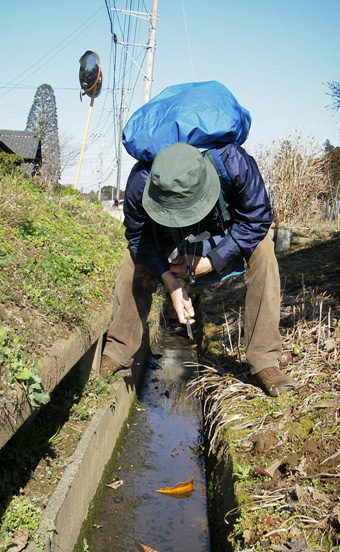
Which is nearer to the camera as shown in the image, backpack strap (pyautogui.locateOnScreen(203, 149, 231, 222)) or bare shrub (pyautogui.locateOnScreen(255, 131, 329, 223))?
backpack strap (pyautogui.locateOnScreen(203, 149, 231, 222))

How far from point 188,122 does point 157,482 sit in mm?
2602

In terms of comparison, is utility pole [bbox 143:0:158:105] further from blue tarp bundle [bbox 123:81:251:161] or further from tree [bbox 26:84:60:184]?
tree [bbox 26:84:60:184]

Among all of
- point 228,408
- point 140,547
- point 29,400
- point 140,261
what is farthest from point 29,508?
point 140,261

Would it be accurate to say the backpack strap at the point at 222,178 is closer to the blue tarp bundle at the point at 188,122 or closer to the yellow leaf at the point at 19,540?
the blue tarp bundle at the point at 188,122

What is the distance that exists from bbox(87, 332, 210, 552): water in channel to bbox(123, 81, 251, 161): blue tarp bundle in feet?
7.46

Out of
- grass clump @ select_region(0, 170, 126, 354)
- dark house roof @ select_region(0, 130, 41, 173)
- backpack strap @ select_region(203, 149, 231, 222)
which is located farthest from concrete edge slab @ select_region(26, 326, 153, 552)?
dark house roof @ select_region(0, 130, 41, 173)

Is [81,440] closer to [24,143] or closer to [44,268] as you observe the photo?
[44,268]

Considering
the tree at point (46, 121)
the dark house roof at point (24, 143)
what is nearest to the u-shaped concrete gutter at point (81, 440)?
the dark house roof at point (24, 143)

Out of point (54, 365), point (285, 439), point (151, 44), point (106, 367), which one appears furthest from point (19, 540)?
point (151, 44)

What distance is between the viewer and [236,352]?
4.64 metres

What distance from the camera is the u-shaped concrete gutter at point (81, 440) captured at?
241 cm

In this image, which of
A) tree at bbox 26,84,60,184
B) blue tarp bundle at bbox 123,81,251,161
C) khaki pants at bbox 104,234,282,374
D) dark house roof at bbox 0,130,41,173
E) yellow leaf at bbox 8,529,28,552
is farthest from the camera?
tree at bbox 26,84,60,184

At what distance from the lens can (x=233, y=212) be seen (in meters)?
3.27

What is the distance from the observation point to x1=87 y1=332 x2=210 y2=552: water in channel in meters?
3.29
